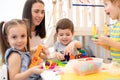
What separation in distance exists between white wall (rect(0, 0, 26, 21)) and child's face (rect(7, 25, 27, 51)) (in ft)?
5.62

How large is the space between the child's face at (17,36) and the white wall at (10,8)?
5.62ft

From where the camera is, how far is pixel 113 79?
27.9 inches

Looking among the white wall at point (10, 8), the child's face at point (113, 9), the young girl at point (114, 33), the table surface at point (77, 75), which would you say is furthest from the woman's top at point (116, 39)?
the white wall at point (10, 8)

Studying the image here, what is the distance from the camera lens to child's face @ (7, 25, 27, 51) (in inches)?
44.1

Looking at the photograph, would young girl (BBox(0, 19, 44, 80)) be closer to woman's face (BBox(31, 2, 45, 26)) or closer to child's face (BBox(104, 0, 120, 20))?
woman's face (BBox(31, 2, 45, 26))

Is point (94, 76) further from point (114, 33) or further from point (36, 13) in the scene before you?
point (36, 13)

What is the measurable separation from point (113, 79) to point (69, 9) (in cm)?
142

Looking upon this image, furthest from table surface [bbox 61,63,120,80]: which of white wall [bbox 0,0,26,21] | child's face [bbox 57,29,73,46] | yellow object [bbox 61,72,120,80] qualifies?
white wall [bbox 0,0,26,21]

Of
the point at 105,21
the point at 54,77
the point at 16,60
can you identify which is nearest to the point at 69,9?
the point at 105,21

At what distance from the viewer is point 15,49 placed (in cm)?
111

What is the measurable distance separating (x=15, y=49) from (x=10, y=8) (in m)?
1.89

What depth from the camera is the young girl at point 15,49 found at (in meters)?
1.05

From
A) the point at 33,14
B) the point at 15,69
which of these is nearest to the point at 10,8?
the point at 33,14

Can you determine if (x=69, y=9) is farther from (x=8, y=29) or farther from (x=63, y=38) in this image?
(x=8, y=29)
